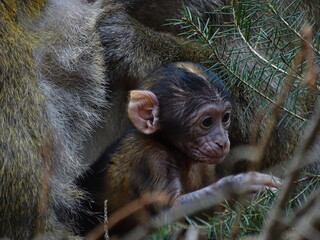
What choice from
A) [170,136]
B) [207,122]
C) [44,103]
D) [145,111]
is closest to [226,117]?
[207,122]

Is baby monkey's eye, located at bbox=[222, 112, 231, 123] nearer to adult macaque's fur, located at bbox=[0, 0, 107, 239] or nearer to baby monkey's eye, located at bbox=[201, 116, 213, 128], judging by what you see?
baby monkey's eye, located at bbox=[201, 116, 213, 128]

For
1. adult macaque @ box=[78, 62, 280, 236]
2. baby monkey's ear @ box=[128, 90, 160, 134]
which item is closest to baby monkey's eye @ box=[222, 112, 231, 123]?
adult macaque @ box=[78, 62, 280, 236]

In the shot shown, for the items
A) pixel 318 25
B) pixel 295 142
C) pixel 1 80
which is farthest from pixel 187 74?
pixel 318 25

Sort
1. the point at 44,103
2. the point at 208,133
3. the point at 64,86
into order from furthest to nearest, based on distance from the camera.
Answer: the point at 64,86 → the point at 208,133 → the point at 44,103

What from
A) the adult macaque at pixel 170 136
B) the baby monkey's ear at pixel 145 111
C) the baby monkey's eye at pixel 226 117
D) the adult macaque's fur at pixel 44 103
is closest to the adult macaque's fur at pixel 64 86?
the adult macaque's fur at pixel 44 103

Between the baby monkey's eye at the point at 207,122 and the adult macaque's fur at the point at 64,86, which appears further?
the baby monkey's eye at the point at 207,122

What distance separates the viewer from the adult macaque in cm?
392

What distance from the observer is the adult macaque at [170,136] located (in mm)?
3922

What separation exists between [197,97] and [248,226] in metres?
0.91

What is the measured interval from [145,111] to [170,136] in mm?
163

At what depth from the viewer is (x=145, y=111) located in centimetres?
402

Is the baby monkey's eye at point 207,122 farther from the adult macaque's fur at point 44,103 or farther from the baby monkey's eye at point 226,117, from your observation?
the adult macaque's fur at point 44,103

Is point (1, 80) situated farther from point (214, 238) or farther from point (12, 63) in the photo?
point (214, 238)

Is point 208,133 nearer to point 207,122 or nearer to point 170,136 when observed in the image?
point 207,122
